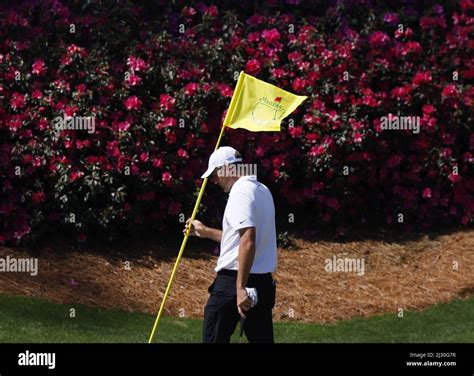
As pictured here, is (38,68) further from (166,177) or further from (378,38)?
(378,38)

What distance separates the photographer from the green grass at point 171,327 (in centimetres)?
820

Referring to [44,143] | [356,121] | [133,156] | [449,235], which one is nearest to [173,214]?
[133,156]

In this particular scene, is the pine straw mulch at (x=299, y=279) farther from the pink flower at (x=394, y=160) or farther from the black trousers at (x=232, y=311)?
the black trousers at (x=232, y=311)

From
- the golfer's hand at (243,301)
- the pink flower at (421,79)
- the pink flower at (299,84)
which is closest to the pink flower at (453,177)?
the pink flower at (421,79)

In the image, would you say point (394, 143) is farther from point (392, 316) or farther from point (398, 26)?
point (392, 316)

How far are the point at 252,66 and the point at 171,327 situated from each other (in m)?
3.68

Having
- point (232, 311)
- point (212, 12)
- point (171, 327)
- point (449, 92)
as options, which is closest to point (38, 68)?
point (212, 12)

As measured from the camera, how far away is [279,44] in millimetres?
11539

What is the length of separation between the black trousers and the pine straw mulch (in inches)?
133

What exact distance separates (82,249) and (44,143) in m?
1.21

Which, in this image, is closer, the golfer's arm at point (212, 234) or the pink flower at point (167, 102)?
the golfer's arm at point (212, 234)

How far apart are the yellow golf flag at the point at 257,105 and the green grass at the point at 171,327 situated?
7.64 feet

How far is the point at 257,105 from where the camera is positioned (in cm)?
687

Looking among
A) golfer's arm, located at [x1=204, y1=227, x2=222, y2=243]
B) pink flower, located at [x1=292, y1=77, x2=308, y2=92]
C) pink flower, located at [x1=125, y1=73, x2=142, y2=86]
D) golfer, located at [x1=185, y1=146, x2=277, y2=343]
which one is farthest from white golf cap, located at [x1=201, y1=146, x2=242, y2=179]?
pink flower, located at [x1=292, y1=77, x2=308, y2=92]
